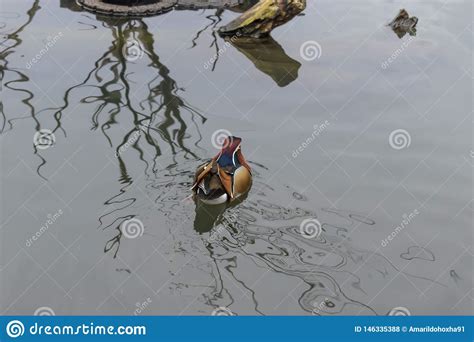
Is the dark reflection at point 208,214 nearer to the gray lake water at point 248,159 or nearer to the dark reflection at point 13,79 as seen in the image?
the gray lake water at point 248,159

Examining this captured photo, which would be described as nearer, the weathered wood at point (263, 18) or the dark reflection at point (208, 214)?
the dark reflection at point (208, 214)

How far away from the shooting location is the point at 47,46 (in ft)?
48.4

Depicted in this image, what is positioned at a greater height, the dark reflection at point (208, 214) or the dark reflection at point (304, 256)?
the dark reflection at point (304, 256)

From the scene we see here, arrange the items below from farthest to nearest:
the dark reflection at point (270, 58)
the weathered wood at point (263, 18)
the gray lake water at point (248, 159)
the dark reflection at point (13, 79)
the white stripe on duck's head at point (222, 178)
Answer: the weathered wood at point (263, 18) → the dark reflection at point (270, 58) → the dark reflection at point (13, 79) → the white stripe on duck's head at point (222, 178) → the gray lake water at point (248, 159)

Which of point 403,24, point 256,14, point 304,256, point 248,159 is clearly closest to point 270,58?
point 256,14

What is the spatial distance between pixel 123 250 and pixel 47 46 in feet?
24.6

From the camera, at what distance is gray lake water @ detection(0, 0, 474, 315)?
27.6 feet

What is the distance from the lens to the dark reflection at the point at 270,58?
13.9 m

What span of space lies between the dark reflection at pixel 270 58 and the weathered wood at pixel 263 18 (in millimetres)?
195

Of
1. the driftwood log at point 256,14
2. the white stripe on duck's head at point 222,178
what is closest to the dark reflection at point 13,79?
the driftwood log at point 256,14

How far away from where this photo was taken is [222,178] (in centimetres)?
974

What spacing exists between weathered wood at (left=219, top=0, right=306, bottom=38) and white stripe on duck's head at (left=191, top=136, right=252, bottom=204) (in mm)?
6268

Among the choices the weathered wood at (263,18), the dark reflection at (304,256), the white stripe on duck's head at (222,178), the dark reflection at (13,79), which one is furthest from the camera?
the weathered wood at (263,18)

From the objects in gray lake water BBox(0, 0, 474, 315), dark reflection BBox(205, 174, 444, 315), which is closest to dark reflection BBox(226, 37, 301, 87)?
gray lake water BBox(0, 0, 474, 315)
